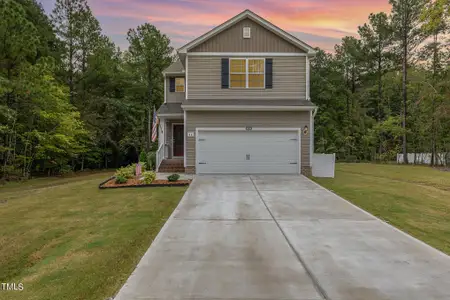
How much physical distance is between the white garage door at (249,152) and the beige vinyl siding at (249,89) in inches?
71.9

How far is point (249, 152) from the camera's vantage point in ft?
43.9

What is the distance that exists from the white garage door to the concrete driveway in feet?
18.7

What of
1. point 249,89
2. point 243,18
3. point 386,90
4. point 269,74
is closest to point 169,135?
point 249,89

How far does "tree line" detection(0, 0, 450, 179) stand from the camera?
1777cm

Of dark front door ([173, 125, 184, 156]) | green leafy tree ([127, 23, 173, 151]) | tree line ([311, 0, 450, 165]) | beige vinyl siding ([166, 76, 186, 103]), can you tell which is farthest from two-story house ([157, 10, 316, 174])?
tree line ([311, 0, 450, 165])

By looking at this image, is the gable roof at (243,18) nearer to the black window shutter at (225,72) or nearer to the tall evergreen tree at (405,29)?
the black window shutter at (225,72)

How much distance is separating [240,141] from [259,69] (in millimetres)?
3572

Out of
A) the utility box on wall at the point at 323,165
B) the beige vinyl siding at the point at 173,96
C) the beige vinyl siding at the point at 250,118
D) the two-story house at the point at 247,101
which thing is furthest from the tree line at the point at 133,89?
the utility box on wall at the point at 323,165

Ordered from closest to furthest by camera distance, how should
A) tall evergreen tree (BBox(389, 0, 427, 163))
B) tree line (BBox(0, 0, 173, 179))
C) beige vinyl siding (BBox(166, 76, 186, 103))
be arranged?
tree line (BBox(0, 0, 173, 179)) → beige vinyl siding (BBox(166, 76, 186, 103)) → tall evergreen tree (BBox(389, 0, 427, 163))

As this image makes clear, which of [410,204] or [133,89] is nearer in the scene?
[410,204]

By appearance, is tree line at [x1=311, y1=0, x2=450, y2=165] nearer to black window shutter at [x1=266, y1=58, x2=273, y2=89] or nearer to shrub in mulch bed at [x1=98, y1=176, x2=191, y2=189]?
black window shutter at [x1=266, y1=58, x2=273, y2=89]

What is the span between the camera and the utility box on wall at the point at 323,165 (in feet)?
43.8

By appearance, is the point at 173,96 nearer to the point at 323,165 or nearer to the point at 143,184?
the point at 143,184

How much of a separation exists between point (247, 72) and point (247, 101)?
1423 mm
